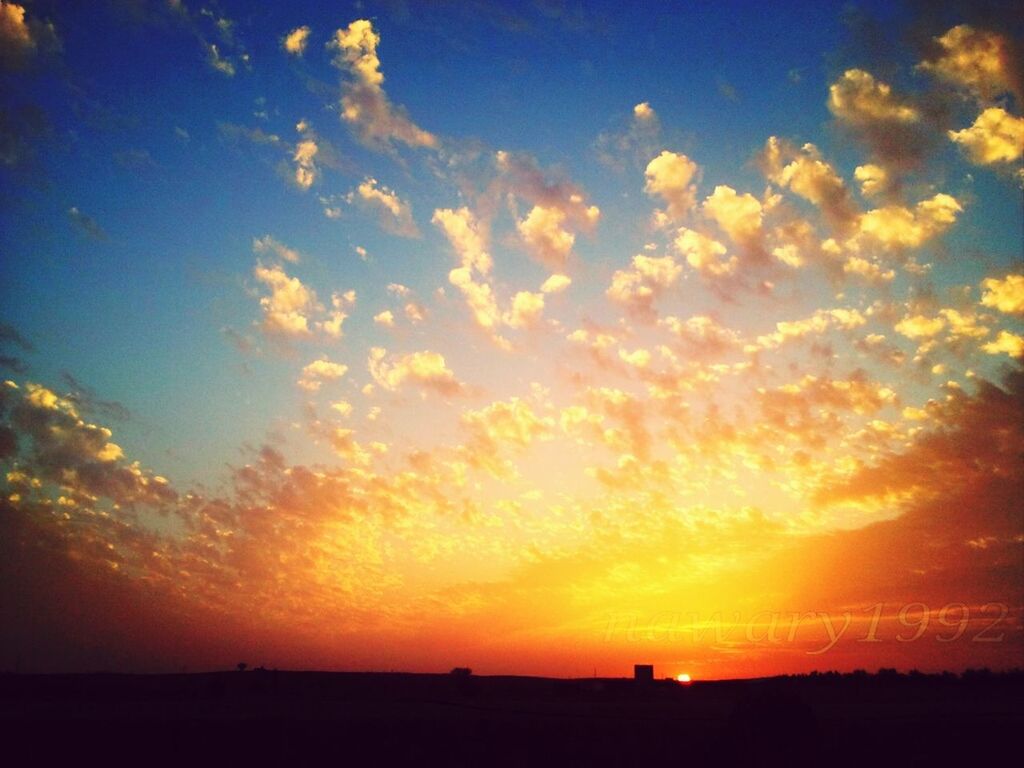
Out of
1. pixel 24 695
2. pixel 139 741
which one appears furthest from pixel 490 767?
pixel 24 695

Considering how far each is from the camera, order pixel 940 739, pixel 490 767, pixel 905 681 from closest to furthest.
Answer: pixel 490 767, pixel 940 739, pixel 905 681

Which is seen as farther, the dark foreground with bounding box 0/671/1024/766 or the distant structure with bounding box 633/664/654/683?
the distant structure with bounding box 633/664/654/683

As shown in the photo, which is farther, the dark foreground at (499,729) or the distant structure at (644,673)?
the distant structure at (644,673)

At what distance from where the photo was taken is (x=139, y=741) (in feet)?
69.3

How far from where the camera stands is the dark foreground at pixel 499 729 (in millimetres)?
18484

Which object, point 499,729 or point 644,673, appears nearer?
point 499,729

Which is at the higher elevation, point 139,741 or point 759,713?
point 759,713

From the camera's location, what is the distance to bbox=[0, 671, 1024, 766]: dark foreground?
60.6 feet

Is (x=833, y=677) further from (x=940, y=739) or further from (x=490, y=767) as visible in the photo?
(x=490, y=767)

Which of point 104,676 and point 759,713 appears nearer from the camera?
point 759,713

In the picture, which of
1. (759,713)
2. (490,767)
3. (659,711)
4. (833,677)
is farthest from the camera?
(833,677)

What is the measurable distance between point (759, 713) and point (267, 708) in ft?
75.2

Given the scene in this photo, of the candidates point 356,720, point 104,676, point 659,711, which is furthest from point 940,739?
point 104,676

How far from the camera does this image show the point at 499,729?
76.9ft
